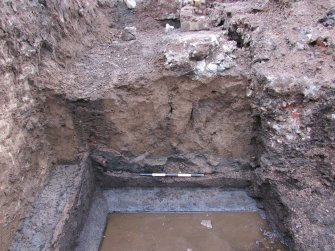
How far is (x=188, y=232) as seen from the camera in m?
3.01

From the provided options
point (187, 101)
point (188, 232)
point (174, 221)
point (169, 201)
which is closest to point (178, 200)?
point (169, 201)

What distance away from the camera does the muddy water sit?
9.43ft

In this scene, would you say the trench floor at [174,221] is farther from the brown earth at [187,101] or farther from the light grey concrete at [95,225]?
the brown earth at [187,101]

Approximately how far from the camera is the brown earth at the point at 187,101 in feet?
8.48

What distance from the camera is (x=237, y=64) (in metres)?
3.09

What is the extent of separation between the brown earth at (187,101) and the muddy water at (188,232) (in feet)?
0.88

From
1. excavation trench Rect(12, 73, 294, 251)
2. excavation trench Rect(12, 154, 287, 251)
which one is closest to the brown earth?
excavation trench Rect(12, 73, 294, 251)

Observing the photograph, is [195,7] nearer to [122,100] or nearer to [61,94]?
[122,100]

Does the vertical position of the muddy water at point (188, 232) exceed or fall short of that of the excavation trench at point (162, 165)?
it falls short

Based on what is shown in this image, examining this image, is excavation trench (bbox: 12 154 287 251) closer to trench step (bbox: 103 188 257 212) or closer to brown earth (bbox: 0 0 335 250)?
trench step (bbox: 103 188 257 212)

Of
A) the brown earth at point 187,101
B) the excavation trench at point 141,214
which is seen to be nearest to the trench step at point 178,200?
the excavation trench at point 141,214

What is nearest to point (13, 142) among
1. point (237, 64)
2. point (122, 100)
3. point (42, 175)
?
point (42, 175)

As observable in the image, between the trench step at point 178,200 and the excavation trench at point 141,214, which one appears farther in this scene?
the trench step at point 178,200

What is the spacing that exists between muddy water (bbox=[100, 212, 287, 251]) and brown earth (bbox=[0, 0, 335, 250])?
0.27 m
